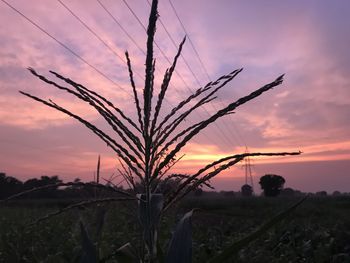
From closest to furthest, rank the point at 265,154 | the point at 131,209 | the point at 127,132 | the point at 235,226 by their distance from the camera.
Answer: the point at 265,154 → the point at 127,132 → the point at 131,209 → the point at 235,226

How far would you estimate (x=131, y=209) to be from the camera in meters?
1.29

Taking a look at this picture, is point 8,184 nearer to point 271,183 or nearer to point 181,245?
point 271,183

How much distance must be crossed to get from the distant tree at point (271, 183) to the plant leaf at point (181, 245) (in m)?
64.7

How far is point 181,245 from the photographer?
1.12 metres

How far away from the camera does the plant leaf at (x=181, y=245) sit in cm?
110

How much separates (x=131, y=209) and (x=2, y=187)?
6163cm

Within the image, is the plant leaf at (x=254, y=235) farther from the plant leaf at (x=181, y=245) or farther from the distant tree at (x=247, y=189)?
the distant tree at (x=247, y=189)

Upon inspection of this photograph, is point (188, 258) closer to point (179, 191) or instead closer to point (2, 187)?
point (179, 191)

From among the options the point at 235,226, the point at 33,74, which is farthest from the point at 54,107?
the point at 235,226

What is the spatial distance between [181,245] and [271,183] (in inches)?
2577

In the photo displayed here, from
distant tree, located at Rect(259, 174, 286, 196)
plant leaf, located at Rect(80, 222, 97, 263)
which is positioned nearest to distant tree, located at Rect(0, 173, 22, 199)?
distant tree, located at Rect(259, 174, 286, 196)

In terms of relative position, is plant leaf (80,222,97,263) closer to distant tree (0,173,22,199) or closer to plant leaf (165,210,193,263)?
plant leaf (165,210,193,263)

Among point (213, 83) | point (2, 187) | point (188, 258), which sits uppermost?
point (2, 187)

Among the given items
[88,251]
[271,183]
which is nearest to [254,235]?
[88,251]
